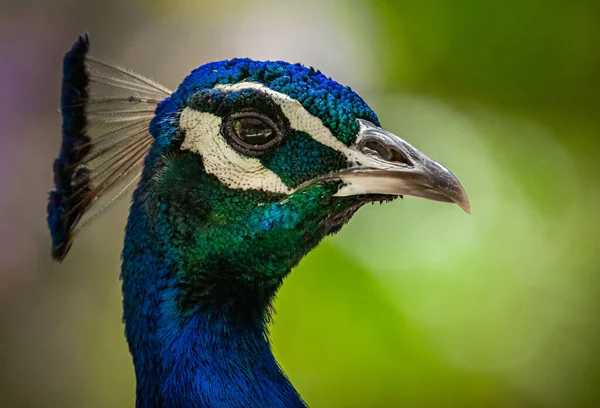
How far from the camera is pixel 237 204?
73 centimetres

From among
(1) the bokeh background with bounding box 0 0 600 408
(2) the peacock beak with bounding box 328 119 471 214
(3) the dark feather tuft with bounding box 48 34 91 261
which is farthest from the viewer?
(1) the bokeh background with bounding box 0 0 600 408

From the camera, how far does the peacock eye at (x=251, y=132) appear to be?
72 centimetres

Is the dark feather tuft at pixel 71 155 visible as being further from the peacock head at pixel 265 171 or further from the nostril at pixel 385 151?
the nostril at pixel 385 151

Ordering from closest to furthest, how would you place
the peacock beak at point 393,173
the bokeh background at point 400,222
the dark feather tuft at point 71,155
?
1. the peacock beak at point 393,173
2. the dark feather tuft at point 71,155
3. the bokeh background at point 400,222

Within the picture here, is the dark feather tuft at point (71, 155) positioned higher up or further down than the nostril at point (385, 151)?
further down

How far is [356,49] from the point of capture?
167 centimetres

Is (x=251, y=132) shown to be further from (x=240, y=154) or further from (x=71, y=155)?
(x=71, y=155)

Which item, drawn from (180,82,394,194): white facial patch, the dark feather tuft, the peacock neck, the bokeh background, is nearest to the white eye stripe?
(180,82,394,194): white facial patch

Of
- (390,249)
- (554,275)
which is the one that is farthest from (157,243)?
(554,275)

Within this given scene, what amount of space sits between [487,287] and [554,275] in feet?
0.72

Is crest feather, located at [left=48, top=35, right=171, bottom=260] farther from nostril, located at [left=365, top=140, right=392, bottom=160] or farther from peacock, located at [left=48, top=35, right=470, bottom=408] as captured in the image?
nostril, located at [left=365, top=140, right=392, bottom=160]

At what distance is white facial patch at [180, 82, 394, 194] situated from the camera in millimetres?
709

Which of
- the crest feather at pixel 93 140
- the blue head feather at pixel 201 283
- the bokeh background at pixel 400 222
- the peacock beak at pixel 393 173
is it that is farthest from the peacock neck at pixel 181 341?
the bokeh background at pixel 400 222

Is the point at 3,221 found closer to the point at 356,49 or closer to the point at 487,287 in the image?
the point at 356,49
